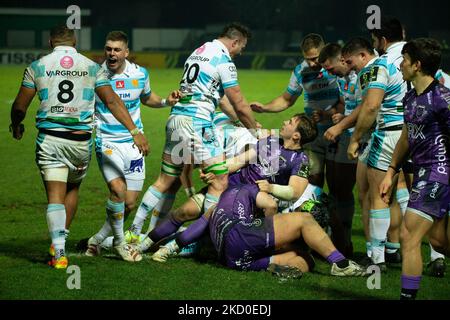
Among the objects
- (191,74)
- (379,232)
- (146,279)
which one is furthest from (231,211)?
(191,74)

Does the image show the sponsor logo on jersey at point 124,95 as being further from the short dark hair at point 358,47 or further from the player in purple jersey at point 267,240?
the short dark hair at point 358,47

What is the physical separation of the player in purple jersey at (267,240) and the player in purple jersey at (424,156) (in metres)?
1.24

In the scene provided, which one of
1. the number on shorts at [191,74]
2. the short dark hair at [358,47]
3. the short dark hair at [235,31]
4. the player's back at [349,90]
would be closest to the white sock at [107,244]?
the number on shorts at [191,74]

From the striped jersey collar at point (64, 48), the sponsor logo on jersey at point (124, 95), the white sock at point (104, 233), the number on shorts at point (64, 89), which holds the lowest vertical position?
the white sock at point (104, 233)

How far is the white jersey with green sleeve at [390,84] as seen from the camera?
8.93m

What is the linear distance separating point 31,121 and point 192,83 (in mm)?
14643

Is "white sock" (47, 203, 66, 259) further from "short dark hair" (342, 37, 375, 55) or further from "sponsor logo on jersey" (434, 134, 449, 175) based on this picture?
"sponsor logo on jersey" (434, 134, 449, 175)

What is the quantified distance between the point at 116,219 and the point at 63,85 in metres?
1.60

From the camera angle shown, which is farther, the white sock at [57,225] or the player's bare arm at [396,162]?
the white sock at [57,225]

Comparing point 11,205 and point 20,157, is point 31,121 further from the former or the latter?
point 11,205

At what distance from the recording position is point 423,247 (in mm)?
10453

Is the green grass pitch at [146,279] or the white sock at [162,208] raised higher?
the white sock at [162,208]

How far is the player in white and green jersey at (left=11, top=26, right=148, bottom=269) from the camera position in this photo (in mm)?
8617
